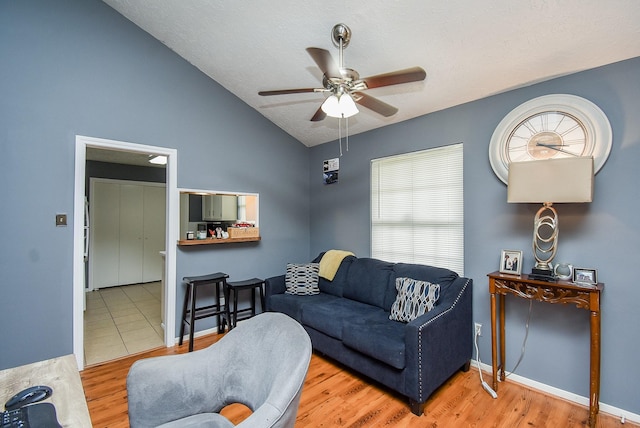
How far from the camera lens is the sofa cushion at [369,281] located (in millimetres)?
3014

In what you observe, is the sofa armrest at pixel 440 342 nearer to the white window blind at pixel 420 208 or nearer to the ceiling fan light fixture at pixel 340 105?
the white window blind at pixel 420 208

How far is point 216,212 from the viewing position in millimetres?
4094

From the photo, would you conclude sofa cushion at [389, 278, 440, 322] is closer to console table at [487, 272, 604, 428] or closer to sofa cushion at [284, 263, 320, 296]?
console table at [487, 272, 604, 428]

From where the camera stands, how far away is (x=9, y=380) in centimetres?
109

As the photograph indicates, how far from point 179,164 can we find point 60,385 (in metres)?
2.49

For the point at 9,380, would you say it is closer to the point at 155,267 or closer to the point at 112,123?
the point at 112,123

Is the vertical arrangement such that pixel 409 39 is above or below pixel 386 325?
above

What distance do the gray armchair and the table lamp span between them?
1.86 metres

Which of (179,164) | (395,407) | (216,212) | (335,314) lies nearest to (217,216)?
(216,212)

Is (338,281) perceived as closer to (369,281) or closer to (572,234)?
(369,281)

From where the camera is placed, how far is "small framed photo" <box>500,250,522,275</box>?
2.30 m

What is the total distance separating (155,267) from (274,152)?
13.1 feet

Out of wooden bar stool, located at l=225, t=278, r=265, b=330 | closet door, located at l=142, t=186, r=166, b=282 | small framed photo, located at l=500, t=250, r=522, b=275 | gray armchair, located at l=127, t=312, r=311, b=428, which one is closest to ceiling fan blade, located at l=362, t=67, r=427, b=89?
gray armchair, located at l=127, t=312, r=311, b=428

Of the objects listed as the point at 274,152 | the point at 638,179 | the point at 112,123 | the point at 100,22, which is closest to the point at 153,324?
the point at 112,123
